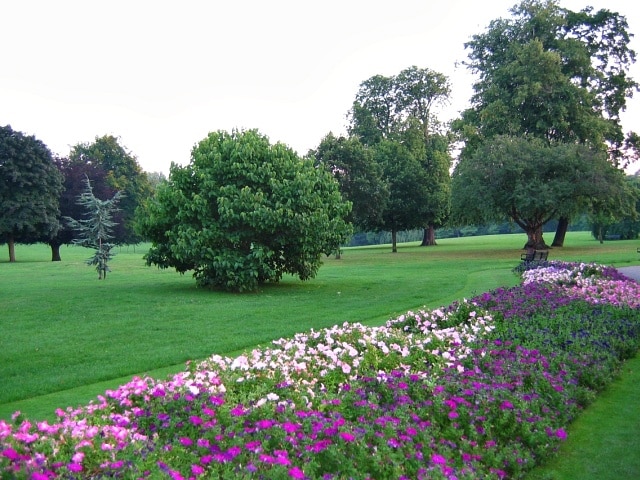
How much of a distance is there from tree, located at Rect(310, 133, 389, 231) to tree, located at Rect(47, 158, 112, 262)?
22527mm

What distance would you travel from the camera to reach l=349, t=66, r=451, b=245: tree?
5528 centimetres

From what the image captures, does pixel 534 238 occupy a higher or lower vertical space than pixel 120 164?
lower

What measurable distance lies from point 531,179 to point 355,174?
42.9ft

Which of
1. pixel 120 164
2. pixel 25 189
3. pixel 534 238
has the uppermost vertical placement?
pixel 120 164

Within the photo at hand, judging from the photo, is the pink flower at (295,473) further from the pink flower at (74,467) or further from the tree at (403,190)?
the tree at (403,190)

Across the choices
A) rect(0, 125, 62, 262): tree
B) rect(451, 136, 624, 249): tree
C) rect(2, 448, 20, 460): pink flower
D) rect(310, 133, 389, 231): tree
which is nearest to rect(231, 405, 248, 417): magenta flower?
rect(2, 448, 20, 460): pink flower

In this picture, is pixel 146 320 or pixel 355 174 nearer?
pixel 146 320

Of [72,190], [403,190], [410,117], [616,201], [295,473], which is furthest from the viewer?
[410,117]

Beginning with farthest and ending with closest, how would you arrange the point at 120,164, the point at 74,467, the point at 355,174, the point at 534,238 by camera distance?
the point at 120,164
the point at 355,174
the point at 534,238
the point at 74,467

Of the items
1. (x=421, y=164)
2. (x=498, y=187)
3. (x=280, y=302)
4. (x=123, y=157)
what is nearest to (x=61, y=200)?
(x=123, y=157)

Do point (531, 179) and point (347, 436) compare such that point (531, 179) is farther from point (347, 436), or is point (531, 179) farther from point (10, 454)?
point (10, 454)

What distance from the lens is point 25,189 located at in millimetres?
46594

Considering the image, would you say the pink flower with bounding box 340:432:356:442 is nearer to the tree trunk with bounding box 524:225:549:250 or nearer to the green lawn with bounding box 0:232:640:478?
the green lawn with bounding box 0:232:640:478

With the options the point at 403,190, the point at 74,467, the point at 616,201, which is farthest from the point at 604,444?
the point at 403,190
